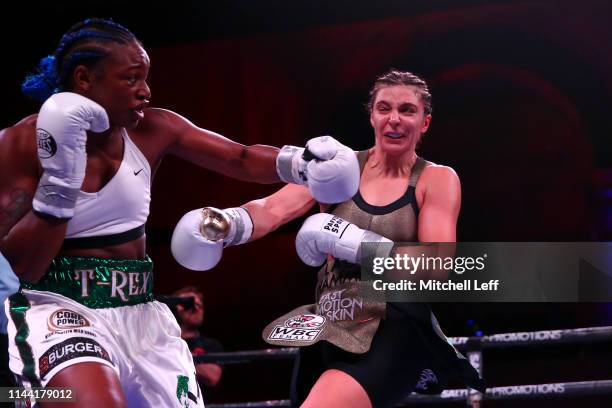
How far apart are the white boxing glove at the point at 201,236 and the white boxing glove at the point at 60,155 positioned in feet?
1.50

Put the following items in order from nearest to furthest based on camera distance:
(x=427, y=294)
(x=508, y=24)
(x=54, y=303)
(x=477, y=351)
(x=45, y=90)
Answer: (x=54, y=303) → (x=45, y=90) → (x=427, y=294) → (x=477, y=351) → (x=508, y=24)

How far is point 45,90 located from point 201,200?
11.0 ft

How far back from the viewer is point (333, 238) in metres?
2.36

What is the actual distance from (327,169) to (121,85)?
0.55 m

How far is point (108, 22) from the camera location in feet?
7.04

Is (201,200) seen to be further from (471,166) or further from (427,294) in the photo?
(427,294)

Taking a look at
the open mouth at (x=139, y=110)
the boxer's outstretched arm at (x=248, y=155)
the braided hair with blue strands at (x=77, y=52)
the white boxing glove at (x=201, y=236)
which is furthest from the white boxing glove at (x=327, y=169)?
the braided hair with blue strands at (x=77, y=52)

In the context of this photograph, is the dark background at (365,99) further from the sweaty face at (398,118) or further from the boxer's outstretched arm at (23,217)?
the boxer's outstretched arm at (23,217)

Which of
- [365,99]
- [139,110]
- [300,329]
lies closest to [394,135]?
[300,329]

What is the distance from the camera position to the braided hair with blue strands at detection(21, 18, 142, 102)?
2.08 m

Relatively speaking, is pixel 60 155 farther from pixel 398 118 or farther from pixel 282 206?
pixel 398 118

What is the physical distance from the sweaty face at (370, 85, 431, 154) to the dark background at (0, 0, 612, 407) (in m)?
1.76

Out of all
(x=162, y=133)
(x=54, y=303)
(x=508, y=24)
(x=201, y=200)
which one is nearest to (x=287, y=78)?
(x=201, y=200)

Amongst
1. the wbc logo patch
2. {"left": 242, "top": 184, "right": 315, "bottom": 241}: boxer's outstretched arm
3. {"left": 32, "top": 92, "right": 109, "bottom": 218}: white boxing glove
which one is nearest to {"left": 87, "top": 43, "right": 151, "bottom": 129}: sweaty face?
{"left": 32, "top": 92, "right": 109, "bottom": 218}: white boxing glove
